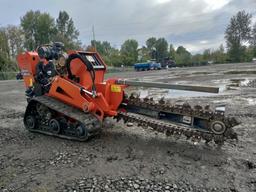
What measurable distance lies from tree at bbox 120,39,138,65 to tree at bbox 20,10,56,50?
A: 895 inches

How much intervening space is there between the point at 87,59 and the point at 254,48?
288 ft

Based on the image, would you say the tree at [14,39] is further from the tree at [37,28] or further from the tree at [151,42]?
the tree at [151,42]

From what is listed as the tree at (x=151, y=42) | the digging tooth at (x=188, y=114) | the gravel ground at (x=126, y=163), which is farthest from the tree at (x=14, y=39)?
the digging tooth at (x=188, y=114)

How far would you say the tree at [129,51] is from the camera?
79875 mm

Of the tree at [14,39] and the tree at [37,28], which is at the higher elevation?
the tree at [37,28]

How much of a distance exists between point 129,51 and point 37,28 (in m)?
28.7

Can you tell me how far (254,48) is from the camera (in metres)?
83.2

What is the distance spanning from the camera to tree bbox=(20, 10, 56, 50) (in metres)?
82.2

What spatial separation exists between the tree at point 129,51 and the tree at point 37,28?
895 inches

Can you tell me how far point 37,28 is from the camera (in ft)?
269

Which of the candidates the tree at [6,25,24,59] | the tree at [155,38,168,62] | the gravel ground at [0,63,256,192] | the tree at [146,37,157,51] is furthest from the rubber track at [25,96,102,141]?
the tree at [146,37,157,51]

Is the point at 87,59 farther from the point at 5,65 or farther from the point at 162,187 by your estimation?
the point at 5,65

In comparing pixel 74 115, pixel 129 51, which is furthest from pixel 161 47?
pixel 74 115

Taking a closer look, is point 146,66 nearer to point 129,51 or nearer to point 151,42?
point 129,51
